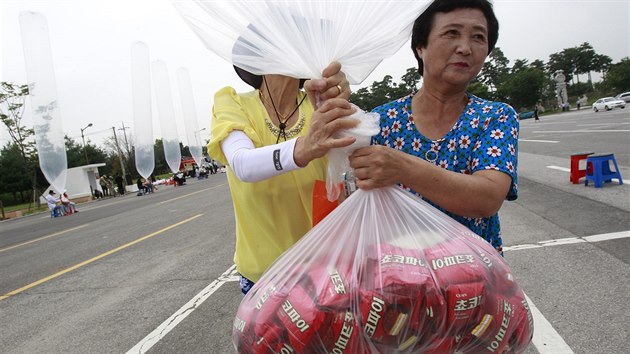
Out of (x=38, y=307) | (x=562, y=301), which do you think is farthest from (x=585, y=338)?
(x=38, y=307)

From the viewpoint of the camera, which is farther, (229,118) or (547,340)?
(547,340)

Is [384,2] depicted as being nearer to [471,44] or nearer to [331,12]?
[331,12]

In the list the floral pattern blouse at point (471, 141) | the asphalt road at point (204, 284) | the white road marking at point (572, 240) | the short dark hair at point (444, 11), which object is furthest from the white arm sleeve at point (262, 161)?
the white road marking at point (572, 240)

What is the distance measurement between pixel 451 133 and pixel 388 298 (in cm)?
62

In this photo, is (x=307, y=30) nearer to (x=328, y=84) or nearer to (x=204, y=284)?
(x=328, y=84)

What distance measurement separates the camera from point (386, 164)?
108cm

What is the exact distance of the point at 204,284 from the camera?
15.0ft

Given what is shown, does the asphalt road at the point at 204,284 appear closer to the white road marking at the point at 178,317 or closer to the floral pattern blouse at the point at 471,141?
the white road marking at the point at 178,317

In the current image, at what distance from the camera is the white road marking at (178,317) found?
326cm

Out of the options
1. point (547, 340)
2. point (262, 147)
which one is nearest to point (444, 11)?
point (262, 147)

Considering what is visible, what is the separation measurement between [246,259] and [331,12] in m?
0.90

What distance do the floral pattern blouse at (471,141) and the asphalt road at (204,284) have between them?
1844 mm

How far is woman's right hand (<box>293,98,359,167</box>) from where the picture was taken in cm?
106

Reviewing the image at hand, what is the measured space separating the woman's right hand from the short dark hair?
0.46m
